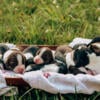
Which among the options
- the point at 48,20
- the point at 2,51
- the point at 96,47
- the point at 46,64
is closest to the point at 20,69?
the point at 46,64

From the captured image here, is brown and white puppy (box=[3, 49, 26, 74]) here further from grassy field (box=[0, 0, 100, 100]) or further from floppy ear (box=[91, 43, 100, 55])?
grassy field (box=[0, 0, 100, 100])

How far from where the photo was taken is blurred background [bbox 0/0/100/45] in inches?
176

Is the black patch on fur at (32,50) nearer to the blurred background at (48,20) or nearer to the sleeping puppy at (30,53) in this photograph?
the sleeping puppy at (30,53)

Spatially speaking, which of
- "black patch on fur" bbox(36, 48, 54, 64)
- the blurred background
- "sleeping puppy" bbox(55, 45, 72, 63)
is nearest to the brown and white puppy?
"black patch on fur" bbox(36, 48, 54, 64)

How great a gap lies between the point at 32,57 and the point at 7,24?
1.25 metres

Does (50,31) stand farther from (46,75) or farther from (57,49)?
(46,75)

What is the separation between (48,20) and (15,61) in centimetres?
132

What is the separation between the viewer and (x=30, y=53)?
364cm

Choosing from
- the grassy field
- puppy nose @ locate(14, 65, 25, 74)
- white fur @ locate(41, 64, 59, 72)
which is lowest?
the grassy field

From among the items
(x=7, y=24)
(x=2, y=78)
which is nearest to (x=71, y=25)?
(x=7, y=24)

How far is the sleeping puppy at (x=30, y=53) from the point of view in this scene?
3.54 m

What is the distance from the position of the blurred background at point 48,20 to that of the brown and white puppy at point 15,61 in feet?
3.03

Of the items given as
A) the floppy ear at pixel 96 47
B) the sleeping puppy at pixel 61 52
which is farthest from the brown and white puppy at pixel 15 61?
the floppy ear at pixel 96 47

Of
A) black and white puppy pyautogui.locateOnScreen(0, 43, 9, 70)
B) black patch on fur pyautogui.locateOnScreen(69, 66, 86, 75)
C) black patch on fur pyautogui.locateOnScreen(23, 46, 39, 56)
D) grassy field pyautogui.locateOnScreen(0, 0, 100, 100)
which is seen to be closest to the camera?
black patch on fur pyautogui.locateOnScreen(69, 66, 86, 75)
